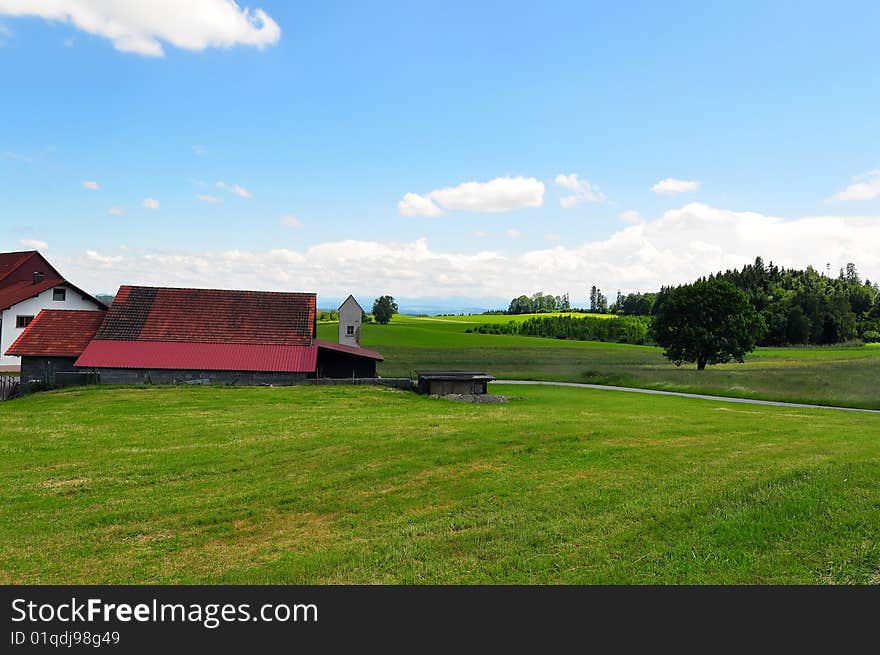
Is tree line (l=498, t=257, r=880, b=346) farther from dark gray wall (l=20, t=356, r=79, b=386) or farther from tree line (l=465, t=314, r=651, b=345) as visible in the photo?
dark gray wall (l=20, t=356, r=79, b=386)

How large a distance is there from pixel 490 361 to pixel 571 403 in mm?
43537

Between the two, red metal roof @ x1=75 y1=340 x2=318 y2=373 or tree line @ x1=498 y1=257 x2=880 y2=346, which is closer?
red metal roof @ x1=75 y1=340 x2=318 y2=373

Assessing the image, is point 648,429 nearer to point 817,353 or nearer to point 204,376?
point 204,376

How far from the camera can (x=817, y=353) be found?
85875 mm

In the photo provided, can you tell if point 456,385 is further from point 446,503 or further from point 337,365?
point 446,503

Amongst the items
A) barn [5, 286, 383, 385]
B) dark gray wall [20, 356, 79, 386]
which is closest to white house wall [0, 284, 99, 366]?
barn [5, 286, 383, 385]

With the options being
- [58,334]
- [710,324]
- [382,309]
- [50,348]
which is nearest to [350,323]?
[58,334]

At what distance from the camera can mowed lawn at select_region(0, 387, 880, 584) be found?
→ 8.08 m

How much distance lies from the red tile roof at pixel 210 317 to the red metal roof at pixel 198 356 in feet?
2.65

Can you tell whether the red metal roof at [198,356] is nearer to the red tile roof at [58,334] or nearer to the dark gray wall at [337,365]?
the dark gray wall at [337,365]

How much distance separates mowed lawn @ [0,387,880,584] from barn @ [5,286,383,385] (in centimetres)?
1766

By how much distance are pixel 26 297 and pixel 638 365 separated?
6017 centimetres

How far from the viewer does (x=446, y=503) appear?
439 inches
